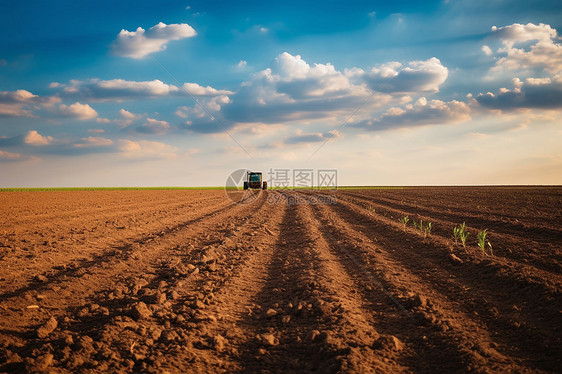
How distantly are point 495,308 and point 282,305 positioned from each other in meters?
2.81

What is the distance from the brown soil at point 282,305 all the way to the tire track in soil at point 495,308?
0.02 metres

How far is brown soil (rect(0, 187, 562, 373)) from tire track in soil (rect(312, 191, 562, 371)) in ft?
0.06

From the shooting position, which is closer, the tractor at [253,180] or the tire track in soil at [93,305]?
the tire track in soil at [93,305]

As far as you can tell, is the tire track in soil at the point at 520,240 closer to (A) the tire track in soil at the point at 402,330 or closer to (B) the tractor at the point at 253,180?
(A) the tire track in soil at the point at 402,330

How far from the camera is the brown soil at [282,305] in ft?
10.7

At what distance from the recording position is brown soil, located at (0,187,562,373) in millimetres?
3264

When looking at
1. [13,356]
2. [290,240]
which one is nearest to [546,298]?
[290,240]

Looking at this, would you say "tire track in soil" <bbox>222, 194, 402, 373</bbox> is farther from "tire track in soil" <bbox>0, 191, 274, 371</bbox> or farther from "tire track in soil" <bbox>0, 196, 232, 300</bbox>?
"tire track in soil" <bbox>0, 196, 232, 300</bbox>

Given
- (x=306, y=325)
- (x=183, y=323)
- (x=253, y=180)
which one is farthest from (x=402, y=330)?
(x=253, y=180)

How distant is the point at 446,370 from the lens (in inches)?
121

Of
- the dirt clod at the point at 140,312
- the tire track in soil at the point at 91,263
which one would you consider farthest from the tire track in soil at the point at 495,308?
the tire track in soil at the point at 91,263

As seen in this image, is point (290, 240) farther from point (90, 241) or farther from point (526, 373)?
point (526, 373)

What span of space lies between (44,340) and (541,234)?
11637mm

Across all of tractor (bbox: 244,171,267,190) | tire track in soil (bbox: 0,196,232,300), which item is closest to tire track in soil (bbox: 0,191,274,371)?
tire track in soil (bbox: 0,196,232,300)
